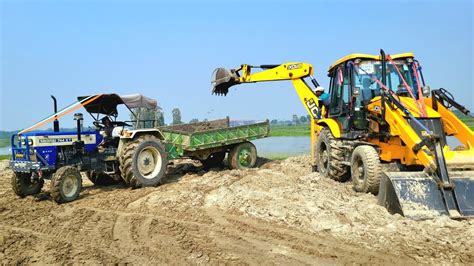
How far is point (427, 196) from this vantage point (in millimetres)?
5492

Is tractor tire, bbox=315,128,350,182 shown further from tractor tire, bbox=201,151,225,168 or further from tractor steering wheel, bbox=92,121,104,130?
tractor steering wheel, bbox=92,121,104,130

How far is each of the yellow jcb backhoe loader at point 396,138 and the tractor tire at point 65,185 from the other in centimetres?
514

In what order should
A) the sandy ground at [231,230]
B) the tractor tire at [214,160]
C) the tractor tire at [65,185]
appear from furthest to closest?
1. the tractor tire at [214,160]
2. the tractor tire at [65,185]
3. the sandy ground at [231,230]

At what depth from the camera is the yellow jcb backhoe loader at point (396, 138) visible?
18.1ft

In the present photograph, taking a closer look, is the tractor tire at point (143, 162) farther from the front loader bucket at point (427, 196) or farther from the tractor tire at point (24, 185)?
the front loader bucket at point (427, 196)

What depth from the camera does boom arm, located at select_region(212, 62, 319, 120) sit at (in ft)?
35.9

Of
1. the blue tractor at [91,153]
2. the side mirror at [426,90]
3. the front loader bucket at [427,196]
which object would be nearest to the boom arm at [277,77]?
the blue tractor at [91,153]

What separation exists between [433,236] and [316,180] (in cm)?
375

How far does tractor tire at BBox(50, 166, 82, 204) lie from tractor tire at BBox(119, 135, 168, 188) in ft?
3.77

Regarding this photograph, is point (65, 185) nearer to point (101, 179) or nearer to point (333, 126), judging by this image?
point (101, 179)

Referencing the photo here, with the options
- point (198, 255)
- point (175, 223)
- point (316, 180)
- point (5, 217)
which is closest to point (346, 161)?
point (316, 180)

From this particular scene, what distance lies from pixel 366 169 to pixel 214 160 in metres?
6.12

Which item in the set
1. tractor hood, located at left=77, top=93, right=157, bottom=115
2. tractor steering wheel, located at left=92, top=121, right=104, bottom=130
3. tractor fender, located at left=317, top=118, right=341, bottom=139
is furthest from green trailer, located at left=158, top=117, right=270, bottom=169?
tractor fender, located at left=317, top=118, right=341, bottom=139

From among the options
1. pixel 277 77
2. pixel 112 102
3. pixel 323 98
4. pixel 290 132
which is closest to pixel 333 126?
pixel 323 98
